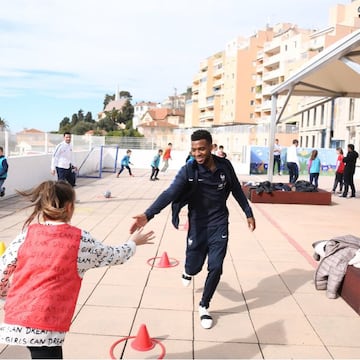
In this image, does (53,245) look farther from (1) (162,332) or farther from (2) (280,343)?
(2) (280,343)

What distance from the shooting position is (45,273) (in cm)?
220

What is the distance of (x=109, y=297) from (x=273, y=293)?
1893 millimetres

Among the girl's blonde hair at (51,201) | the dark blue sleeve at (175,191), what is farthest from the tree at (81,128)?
the girl's blonde hair at (51,201)

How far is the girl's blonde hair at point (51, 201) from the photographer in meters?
2.24

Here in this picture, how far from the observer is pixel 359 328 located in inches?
157

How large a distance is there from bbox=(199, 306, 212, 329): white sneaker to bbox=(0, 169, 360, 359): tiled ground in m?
0.06

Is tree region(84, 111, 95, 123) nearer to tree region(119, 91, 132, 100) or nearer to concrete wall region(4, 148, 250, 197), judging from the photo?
tree region(119, 91, 132, 100)

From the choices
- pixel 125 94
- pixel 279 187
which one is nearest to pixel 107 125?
pixel 125 94

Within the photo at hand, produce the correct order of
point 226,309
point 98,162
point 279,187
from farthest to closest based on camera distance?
point 98,162 < point 279,187 < point 226,309

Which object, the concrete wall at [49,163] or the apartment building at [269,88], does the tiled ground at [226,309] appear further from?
the apartment building at [269,88]

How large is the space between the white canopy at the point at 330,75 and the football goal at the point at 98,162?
9773mm

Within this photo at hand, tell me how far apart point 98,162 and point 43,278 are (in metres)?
23.0

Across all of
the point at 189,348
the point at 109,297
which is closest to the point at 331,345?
the point at 189,348

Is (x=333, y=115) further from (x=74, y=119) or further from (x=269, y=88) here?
(x=74, y=119)
